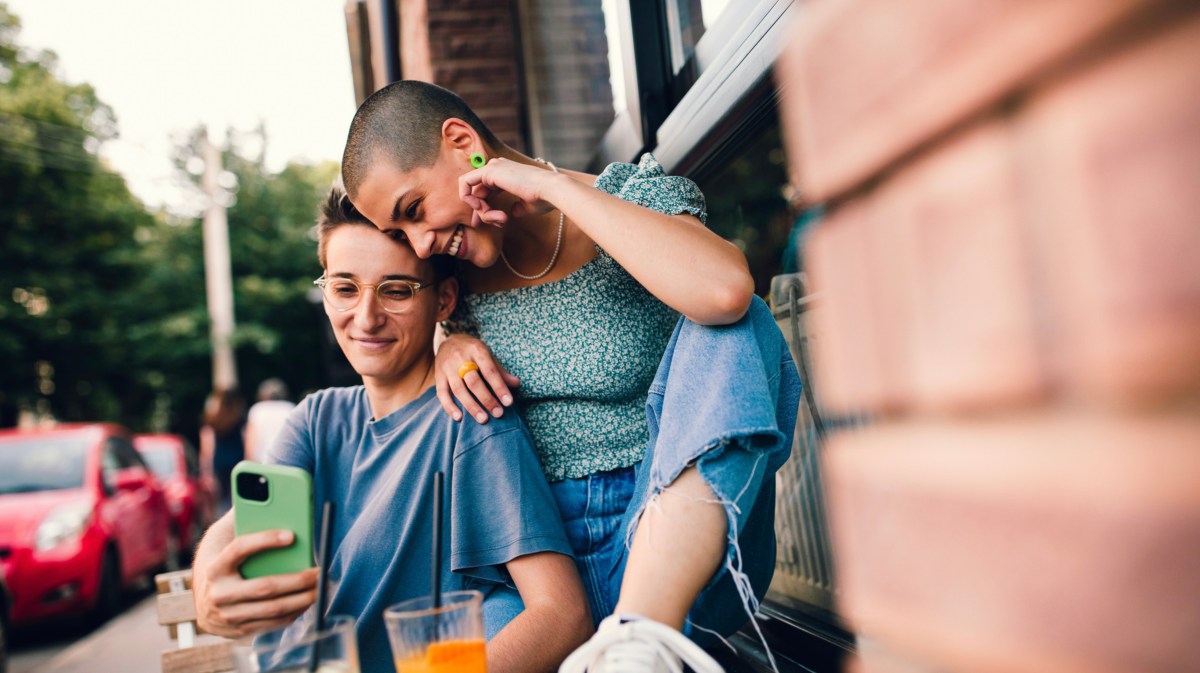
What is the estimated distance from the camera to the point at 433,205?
201 cm

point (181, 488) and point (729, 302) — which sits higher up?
point (729, 302)

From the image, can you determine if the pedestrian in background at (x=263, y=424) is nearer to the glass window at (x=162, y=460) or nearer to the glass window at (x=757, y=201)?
the glass window at (x=162, y=460)

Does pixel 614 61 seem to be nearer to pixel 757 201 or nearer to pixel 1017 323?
pixel 757 201

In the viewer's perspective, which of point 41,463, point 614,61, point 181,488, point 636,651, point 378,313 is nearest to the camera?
point 636,651

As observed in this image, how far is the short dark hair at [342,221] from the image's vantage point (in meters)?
2.25

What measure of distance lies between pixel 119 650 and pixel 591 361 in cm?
515

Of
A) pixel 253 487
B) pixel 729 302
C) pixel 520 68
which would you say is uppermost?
pixel 520 68

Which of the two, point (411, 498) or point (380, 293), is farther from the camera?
point (380, 293)

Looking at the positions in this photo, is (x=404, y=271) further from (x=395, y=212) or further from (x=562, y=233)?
(x=562, y=233)

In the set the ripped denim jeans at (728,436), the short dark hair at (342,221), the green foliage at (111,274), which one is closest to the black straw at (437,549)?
the ripped denim jeans at (728,436)

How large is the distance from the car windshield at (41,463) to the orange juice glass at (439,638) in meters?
6.29

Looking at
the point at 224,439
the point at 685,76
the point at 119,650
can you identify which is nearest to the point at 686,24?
the point at 685,76

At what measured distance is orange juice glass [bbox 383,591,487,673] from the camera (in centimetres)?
122

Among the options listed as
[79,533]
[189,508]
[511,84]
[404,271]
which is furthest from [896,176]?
[189,508]
